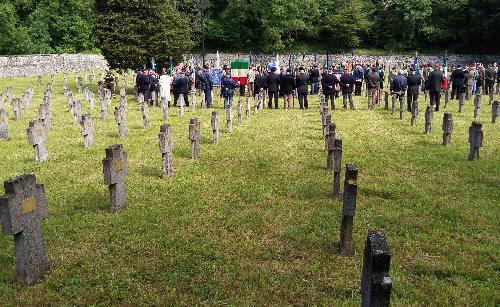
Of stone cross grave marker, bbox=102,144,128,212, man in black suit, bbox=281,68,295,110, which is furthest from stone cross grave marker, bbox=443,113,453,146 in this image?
man in black suit, bbox=281,68,295,110

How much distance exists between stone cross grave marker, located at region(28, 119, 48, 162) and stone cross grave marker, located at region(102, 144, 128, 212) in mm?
5423

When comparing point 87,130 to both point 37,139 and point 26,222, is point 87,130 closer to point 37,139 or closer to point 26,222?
point 37,139

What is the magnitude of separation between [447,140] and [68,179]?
37.0 feet

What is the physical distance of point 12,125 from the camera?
21.4 metres

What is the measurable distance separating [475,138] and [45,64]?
55908 millimetres

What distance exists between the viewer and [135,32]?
33875 millimetres

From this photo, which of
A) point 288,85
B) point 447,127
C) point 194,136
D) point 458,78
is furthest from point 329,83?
point 194,136

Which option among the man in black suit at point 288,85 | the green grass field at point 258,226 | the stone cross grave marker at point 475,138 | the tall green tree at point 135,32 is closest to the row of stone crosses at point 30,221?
the green grass field at point 258,226

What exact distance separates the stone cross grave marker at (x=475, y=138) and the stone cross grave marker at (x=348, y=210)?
7.18 m

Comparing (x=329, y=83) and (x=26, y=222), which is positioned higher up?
(x=329, y=83)

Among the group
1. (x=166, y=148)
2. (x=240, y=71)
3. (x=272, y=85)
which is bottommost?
(x=166, y=148)

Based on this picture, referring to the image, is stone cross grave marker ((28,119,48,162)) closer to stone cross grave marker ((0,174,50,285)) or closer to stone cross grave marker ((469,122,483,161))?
stone cross grave marker ((0,174,50,285))

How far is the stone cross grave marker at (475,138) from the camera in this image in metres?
13.3

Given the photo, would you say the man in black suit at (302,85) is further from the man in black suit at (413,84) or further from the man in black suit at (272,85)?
the man in black suit at (413,84)
